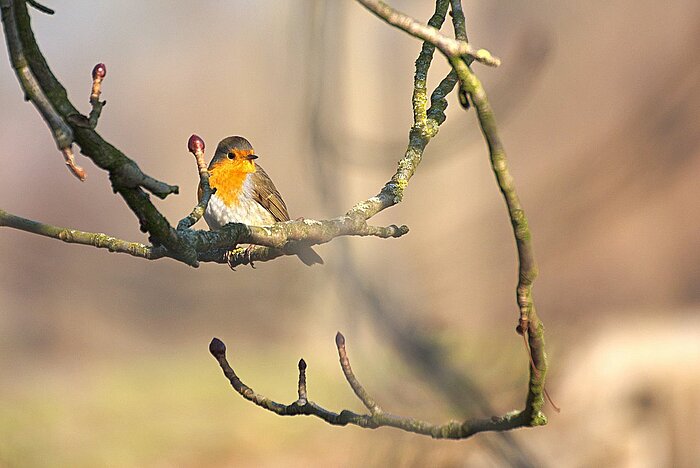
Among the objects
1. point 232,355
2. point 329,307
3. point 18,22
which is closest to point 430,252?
point 329,307

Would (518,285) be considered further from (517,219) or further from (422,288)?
(422,288)

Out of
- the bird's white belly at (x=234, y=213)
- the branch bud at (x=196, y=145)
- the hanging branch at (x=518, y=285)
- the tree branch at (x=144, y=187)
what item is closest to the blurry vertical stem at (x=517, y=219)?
the hanging branch at (x=518, y=285)

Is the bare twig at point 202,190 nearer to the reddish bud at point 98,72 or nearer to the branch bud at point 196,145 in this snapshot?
the branch bud at point 196,145

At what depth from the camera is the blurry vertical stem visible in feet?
1.57

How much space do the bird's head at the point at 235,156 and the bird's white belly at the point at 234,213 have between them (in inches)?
2.5

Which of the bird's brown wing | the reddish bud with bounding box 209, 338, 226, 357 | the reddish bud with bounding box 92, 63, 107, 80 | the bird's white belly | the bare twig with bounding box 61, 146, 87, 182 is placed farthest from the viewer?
the bird's brown wing

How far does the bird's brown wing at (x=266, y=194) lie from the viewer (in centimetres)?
196

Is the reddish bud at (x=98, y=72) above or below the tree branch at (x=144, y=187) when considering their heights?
above

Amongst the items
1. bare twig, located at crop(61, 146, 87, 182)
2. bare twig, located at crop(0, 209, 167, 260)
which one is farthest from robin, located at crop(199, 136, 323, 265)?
bare twig, located at crop(61, 146, 87, 182)

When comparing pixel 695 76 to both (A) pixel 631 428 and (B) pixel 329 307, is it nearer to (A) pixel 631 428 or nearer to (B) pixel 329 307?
(A) pixel 631 428

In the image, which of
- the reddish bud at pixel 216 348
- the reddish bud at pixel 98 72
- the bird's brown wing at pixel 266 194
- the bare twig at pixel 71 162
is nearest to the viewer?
the bare twig at pixel 71 162

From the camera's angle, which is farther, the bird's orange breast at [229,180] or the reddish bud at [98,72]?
the bird's orange breast at [229,180]

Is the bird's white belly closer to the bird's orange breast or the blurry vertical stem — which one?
the bird's orange breast

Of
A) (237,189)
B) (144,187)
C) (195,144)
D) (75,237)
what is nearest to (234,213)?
(237,189)
